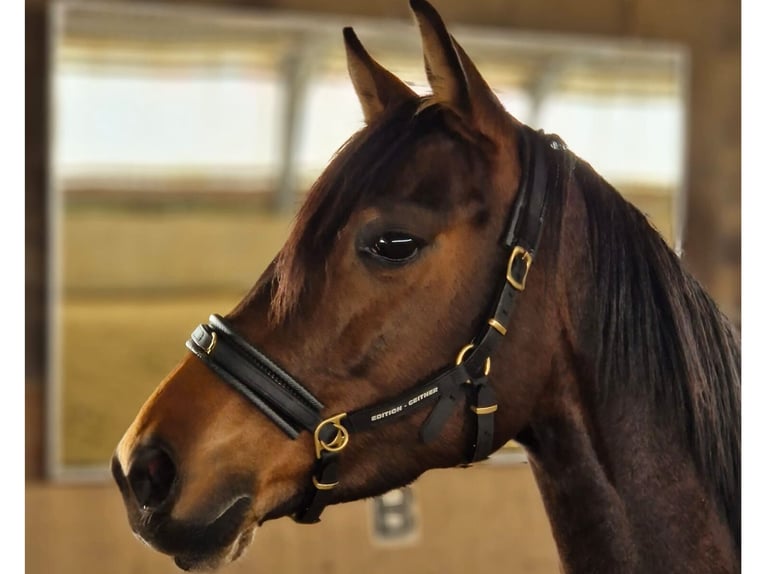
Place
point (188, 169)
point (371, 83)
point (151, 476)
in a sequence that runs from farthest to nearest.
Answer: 1. point (188, 169)
2. point (371, 83)
3. point (151, 476)

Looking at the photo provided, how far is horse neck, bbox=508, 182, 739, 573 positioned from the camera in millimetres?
714

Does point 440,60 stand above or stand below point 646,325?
above

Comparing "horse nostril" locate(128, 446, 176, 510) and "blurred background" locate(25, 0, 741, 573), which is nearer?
"horse nostril" locate(128, 446, 176, 510)

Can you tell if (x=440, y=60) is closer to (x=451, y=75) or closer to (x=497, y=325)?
(x=451, y=75)

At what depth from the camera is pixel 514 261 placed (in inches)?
26.9

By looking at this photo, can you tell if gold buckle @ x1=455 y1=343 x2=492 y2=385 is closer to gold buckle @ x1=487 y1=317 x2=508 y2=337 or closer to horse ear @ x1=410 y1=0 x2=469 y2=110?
gold buckle @ x1=487 y1=317 x2=508 y2=337

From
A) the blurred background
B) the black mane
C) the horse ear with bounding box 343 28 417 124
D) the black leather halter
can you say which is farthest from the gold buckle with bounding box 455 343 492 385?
the blurred background

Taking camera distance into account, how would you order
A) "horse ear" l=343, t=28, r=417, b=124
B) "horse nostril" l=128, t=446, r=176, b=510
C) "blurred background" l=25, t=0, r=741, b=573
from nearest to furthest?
"horse nostril" l=128, t=446, r=176, b=510 < "horse ear" l=343, t=28, r=417, b=124 < "blurred background" l=25, t=0, r=741, b=573

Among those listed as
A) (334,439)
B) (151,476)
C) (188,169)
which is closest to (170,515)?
(151,476)

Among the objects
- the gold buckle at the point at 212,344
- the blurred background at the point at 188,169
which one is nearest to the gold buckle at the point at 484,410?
the gold buckle at the point at 212,344

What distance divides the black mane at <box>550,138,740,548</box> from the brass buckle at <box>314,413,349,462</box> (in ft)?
0.73

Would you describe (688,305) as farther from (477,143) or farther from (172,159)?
(172,159)

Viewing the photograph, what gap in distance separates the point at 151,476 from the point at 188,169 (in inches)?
25.3

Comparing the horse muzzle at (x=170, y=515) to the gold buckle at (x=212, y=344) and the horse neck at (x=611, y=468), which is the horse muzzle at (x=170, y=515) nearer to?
the gold buckle at (x=212, y=344)
